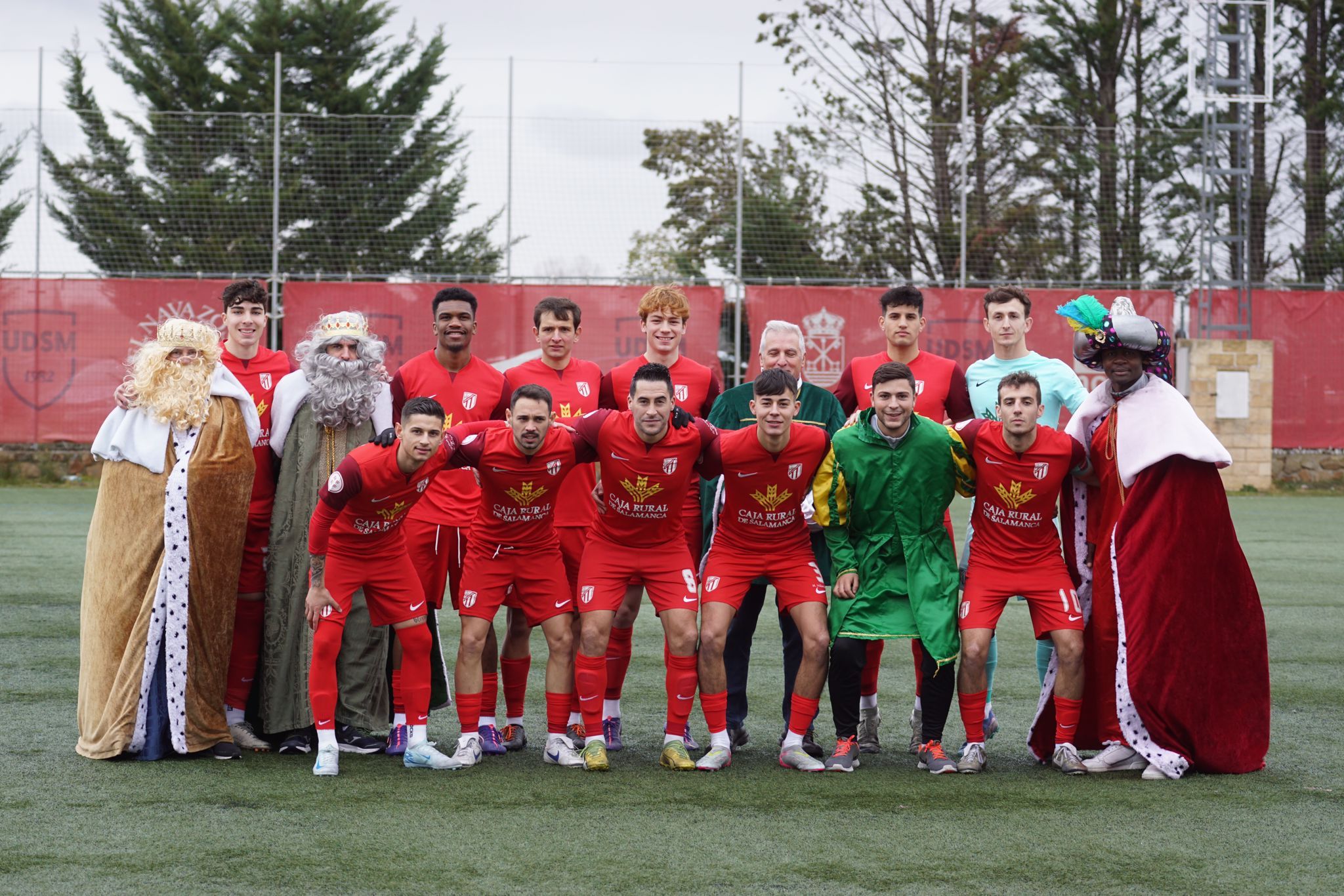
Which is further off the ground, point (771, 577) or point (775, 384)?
point (775, 384)

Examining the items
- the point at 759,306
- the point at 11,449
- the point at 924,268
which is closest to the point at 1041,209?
the point at 924,268

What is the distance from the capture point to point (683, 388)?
18.3 ft

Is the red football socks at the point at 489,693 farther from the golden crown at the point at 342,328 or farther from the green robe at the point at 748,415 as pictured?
the golden crown at the point at 342,328

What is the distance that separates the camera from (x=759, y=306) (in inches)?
Answer: 615

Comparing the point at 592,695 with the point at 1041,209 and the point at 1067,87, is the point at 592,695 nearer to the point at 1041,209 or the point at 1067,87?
the point at 1041,209

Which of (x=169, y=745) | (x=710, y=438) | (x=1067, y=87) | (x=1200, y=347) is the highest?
(x=1067, y=87)

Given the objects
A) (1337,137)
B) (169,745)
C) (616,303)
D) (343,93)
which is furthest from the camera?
(343,93)

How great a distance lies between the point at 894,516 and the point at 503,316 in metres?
11.0

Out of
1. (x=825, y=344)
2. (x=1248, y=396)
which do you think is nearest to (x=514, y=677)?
(x=825, y=344)

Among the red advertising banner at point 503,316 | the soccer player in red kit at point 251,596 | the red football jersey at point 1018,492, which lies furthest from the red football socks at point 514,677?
the red advertising banner at point 503,316

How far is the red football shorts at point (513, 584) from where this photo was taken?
4.98m

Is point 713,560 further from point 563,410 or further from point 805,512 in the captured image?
point 563,410

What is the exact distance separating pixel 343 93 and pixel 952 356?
12210 millimetres

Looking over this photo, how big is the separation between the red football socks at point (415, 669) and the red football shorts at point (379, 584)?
70 millimetres
